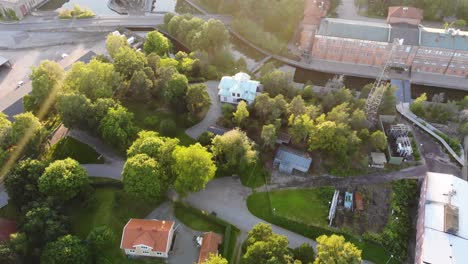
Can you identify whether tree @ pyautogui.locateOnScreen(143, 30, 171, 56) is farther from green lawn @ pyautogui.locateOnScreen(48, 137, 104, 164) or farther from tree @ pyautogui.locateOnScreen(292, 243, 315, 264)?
tree @ pyautogui.locateOnScreen(292, 243, 315, 264)

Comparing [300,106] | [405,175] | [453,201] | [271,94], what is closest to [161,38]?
[271,94]

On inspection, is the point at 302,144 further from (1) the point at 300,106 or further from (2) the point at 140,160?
(2) the point at 140,160

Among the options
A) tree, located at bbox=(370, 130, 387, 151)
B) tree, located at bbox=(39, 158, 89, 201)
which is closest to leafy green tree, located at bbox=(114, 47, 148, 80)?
tree, located at bbox=(39, 158, 89, 201)

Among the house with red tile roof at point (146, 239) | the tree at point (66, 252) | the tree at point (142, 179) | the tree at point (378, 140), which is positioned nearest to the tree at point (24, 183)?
the tree at point (66, 252)

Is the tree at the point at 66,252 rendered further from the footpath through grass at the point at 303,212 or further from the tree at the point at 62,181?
the footpath through grass at the point at 303,212

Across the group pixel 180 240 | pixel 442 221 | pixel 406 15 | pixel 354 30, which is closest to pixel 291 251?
pixel 180 240
